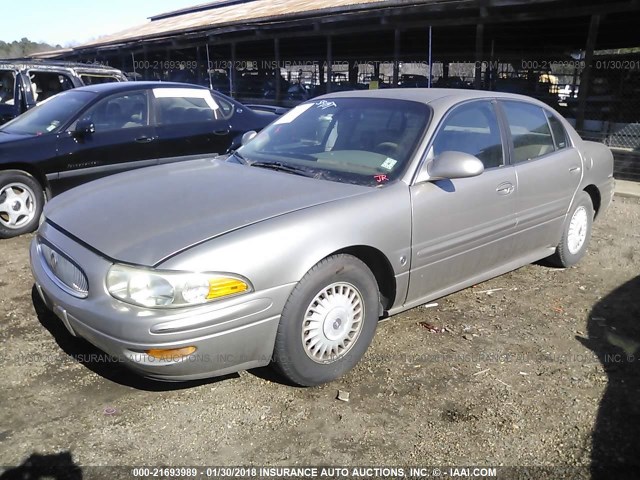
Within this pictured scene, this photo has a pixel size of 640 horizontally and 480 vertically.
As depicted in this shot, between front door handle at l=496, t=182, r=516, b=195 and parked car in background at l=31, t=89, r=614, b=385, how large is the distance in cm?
1

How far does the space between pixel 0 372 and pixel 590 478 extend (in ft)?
10.4

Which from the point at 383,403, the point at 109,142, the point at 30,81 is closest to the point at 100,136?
the point at 109,142

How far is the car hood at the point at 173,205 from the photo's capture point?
2.66 m

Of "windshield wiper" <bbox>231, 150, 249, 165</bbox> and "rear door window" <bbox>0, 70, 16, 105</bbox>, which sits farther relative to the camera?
"rear door window" <bbox>0, 70, 16, 105</bbox>

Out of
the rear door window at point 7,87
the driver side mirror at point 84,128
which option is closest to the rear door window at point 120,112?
the driver side mirror at point 84,128

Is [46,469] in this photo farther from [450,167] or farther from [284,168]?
[450,167]

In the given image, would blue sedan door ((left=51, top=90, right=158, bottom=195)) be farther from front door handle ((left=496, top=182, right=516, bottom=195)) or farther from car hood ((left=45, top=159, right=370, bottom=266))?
front door handle ((left=496, top=182, right=516, bottom=195))

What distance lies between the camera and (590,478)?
2.43 metres

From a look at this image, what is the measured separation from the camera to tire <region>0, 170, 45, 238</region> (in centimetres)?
557

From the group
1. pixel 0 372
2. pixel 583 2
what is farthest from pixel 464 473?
pixel 583 2

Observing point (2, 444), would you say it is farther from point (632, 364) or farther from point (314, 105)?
point (632, 364)

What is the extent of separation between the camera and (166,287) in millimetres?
2504

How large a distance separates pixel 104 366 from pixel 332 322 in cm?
140

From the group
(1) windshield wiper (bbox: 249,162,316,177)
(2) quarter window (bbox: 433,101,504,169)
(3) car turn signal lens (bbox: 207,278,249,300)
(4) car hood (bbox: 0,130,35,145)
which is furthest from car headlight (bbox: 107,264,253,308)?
(4) car hood (bbox: 0,130,35,145)
